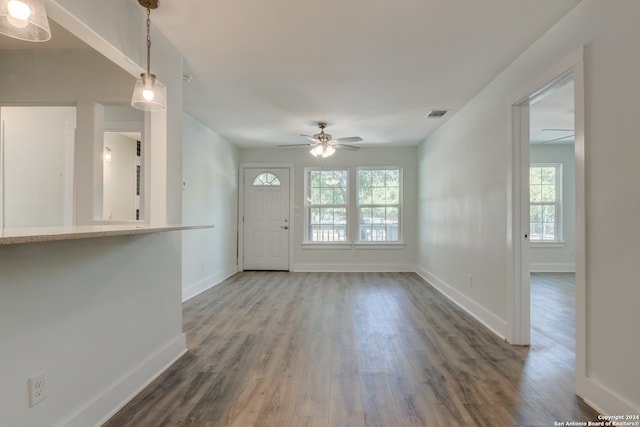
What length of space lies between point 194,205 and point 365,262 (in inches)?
136

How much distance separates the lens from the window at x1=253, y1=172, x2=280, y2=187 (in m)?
6.74

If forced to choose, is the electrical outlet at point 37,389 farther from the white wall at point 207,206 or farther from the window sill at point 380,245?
the window sill at point 380,245

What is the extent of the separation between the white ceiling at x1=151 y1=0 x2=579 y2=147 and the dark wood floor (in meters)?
2.41

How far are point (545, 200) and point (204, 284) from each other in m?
6.52

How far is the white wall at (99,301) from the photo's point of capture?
1.37 m

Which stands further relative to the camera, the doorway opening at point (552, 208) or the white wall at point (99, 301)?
the doorway opening at point (552, 208)

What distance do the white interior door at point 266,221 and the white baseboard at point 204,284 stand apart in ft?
1.93

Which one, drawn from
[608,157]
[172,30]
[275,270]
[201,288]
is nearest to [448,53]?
[608,157]

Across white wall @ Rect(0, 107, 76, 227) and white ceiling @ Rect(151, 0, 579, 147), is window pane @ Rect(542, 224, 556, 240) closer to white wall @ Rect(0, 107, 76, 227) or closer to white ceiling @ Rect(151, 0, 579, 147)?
white ceiling @ Rect(151, 0, 579, 147)

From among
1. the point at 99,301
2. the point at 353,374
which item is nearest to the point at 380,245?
the point at 353,374

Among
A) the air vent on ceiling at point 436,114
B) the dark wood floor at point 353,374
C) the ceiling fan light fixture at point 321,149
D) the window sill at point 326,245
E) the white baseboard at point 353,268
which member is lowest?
the dark wood floor at point 353,374

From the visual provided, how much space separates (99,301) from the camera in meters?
1.82

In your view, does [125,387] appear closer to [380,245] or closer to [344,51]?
[344,51]

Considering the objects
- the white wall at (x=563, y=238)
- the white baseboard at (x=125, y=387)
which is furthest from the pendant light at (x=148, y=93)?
the white wall at (x=563, y=238)
